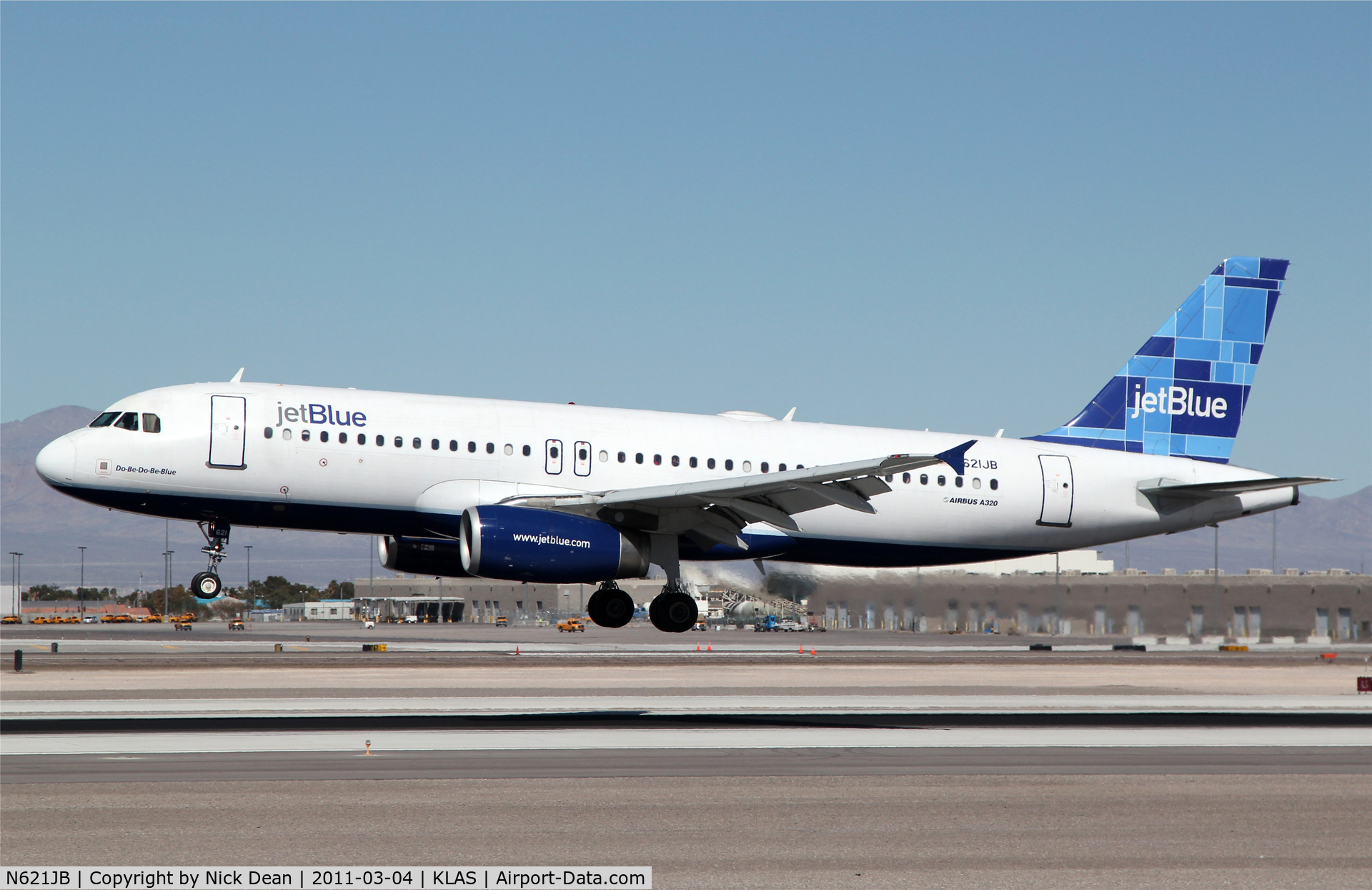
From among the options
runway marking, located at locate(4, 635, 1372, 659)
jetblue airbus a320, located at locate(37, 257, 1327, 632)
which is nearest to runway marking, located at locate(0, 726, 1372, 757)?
jetblue airbus a320, located at locate(37, 257, 1327, 632)

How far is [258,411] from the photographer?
31.2m

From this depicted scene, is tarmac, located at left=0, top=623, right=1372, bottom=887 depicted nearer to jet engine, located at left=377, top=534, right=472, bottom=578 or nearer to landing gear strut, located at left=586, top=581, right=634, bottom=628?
landing gear strut, located at left=586, top=581, right=634, bottom=628

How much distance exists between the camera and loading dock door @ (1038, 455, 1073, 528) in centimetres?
3628

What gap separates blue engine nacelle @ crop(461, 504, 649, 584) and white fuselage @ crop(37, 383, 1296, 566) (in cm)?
174

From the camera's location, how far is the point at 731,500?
102 ft

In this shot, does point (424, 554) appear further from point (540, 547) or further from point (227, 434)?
point (227, 434)

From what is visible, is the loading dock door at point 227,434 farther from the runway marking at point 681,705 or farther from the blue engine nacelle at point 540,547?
the runway marking at point 681,705

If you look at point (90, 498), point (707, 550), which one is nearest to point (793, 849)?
point (707, 550)

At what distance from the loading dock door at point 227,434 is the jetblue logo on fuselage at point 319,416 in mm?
782

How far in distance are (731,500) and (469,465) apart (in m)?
5.82

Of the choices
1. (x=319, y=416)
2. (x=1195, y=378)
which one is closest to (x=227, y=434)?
(x=319, y=416)

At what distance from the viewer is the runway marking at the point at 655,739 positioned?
29.0m

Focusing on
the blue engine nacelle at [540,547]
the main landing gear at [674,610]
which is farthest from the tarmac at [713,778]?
the blue engine nacelle at [540,547]

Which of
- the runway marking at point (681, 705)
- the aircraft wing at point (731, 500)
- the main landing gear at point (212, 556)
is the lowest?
the runway marking at point (681, 705)
